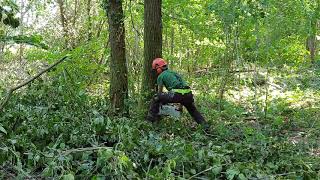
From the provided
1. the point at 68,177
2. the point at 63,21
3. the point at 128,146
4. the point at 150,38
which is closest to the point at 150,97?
the point at 150,38

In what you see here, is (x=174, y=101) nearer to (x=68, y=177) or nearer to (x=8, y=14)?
(x=8, y=14)

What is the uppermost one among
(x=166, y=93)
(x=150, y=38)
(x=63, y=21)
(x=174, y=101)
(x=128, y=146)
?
(x=63, y=21)

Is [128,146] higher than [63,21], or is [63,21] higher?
[63,21]

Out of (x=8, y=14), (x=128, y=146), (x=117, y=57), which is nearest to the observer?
(x=128, y=146)

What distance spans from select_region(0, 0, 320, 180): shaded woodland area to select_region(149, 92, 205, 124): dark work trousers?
0.24 m

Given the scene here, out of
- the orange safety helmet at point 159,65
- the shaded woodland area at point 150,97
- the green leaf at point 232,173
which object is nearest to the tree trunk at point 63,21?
the shaded woodland area at point 150,97

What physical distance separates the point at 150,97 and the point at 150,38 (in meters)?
1.26

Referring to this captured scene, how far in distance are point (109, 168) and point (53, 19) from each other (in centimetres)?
1792

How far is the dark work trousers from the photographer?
28.9 ft

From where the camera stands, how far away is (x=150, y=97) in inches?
367

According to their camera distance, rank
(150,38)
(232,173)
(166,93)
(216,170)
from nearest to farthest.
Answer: (232,173) < (216,170) < (166,93) < (150,38)

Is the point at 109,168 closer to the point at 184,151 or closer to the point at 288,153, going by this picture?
the point at 184,151

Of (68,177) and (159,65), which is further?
(159,65)

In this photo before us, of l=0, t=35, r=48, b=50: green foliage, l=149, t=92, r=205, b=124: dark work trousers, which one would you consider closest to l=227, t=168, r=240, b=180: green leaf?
l=0, t=35, r=48, b=50: green foliage
